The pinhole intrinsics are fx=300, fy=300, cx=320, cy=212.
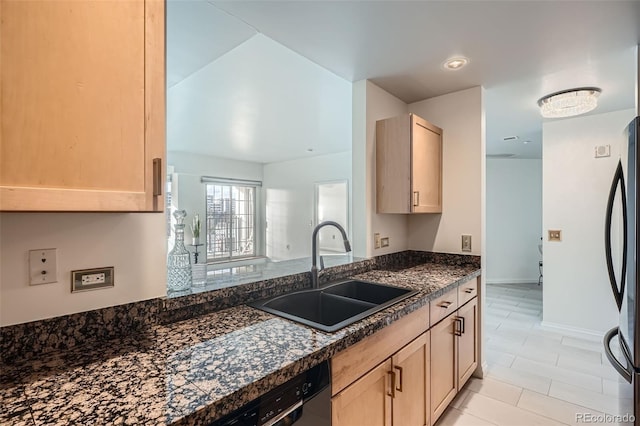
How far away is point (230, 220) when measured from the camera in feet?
21.0

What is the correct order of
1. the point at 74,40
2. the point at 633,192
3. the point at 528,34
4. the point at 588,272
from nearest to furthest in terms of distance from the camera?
the point at 74,40
the point at 633,192
the point at 528,34
the point at 588,272

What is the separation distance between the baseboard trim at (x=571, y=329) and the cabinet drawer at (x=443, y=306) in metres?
2.28

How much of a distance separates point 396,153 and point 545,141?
93.5 inches

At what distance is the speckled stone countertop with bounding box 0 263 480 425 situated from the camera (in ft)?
2.15

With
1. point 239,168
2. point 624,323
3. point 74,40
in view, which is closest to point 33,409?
point 74,40

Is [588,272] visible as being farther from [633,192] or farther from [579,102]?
[633,192]

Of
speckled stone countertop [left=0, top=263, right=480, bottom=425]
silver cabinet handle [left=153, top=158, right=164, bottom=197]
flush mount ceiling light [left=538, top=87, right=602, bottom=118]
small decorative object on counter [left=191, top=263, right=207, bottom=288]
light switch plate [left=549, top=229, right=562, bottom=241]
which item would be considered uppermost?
flush mount ceiling light [left=538, top=87, right=602, bottom=118]

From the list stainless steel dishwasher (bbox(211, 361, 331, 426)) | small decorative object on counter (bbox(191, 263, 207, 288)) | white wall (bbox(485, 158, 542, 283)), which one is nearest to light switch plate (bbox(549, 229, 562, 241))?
white wall (bbox(485, 158, 542, 283))

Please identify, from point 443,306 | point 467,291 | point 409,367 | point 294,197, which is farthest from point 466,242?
point 294,197

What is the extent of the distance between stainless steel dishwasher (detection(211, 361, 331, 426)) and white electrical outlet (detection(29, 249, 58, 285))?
69 cm

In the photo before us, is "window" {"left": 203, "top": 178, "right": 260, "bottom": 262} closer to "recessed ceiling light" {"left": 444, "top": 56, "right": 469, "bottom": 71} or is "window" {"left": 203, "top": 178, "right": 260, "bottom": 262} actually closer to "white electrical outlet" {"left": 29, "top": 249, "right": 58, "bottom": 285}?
"recessed ceiling light" {"left": 444, "top": 56, "right": 469, "bottom": 71}

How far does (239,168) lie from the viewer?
257 inches

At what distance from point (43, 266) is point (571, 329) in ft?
14.4

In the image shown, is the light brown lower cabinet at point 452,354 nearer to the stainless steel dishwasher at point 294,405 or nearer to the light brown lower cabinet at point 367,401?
the light brown lower cabinet at point 367,401
